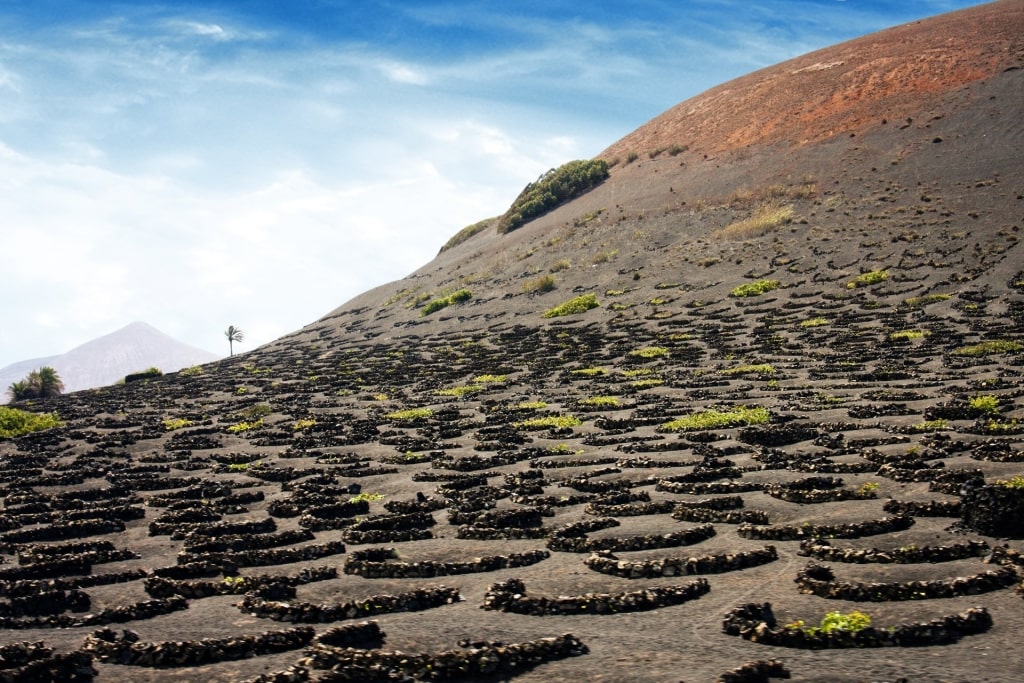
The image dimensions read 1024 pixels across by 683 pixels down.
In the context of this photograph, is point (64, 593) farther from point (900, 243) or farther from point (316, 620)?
point (900, 243)

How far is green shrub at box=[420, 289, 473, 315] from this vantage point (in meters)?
99.7

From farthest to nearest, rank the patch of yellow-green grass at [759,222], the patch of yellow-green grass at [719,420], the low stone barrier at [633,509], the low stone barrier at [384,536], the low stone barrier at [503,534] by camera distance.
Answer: the patch of yellow-green grass at [759,222], the patch of yellow-green grass at [719,420], the low stone barrier at [633,509], the low stone barrier at [384,536], the low stone barrier at [503,534]

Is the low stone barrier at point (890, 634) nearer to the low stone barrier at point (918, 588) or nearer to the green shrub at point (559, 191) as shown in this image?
the low stone barrier at point (918, 588)

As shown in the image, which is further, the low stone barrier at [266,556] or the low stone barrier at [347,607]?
the low stone barrier at [266,556]

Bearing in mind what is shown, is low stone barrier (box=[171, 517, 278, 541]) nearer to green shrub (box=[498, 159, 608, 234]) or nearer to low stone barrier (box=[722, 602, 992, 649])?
low stone barrier (box=[722, 602, 992, 649])

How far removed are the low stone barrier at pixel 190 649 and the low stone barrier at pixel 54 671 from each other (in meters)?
0.69

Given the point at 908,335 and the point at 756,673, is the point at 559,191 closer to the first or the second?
the point at 908,335

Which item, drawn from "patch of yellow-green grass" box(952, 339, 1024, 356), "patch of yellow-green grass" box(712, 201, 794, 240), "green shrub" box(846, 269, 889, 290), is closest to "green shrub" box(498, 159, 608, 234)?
"patch of yellow-green grass" box(712, 201, 794, 240)

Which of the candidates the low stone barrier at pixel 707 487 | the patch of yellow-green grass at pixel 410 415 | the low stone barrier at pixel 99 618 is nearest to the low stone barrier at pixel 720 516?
the low stone barrier at pixel 707 487

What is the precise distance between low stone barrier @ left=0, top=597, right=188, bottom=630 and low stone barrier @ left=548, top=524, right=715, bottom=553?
10051mm

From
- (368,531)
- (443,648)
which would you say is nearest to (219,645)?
(443,648)

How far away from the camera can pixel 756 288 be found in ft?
255

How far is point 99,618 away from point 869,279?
66.9 m

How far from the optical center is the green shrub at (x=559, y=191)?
13075 centimetres
